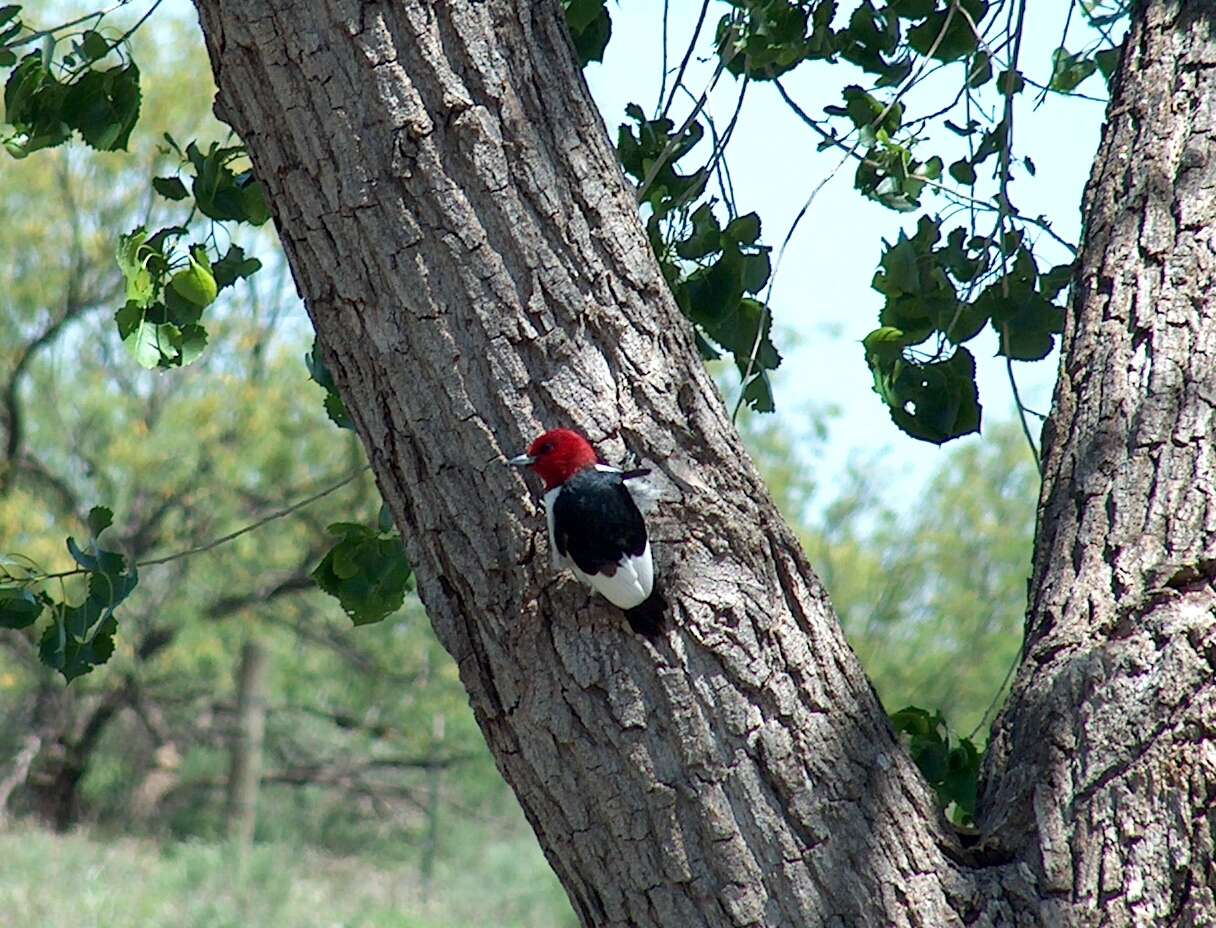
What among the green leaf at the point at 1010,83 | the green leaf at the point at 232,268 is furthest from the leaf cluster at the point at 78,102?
the green leaf at the point at 1010,83

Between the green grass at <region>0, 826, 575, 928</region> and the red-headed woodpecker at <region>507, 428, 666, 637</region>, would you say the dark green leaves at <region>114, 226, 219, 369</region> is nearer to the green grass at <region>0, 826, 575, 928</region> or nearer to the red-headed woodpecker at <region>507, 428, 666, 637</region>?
the red-headed woodpecker at <region>507, 428, 666, 637</region>

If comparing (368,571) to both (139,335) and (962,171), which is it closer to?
(139,335)

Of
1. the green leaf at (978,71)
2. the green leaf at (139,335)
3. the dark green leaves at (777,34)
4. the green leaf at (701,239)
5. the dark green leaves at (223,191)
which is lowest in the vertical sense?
the green leaf at (139,335)

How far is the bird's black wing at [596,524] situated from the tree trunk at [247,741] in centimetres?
1197

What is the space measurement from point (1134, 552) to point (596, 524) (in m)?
0.75

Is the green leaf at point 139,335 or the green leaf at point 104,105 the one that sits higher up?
the green leaf at point 104,105

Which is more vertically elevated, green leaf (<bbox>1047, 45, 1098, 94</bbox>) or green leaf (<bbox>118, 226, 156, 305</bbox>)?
green leaf (<bbox>1047, 45, 1098, 94</bbox>)

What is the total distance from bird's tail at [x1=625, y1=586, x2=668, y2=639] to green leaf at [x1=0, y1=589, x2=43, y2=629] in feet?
3.38

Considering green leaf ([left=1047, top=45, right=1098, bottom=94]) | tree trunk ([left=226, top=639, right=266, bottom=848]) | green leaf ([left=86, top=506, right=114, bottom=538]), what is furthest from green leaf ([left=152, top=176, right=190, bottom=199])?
tree trunk ([left=226, top=639, right=266, bottom=848])

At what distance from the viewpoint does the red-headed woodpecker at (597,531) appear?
63.0 inches

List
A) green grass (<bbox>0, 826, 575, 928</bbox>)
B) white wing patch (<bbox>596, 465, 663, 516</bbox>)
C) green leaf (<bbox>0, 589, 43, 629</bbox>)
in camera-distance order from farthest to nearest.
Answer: green grass (<bbox>0, 826, 575, 928</bbox>)
green leaf (<bbox>0, 589, 43, 629</bbox>)
white wing patch (<bbox>596, 465, 663, 516</bbox>)

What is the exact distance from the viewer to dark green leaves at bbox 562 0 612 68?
2.47m

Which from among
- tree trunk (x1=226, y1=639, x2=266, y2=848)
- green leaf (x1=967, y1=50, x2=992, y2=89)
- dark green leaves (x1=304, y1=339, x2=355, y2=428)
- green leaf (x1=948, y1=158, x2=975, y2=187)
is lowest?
dark green leaves (x1=304, y1=339, x2=355, y2=428)

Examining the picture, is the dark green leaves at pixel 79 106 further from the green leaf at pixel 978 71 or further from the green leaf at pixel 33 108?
the green leaf at pixel 978 71
